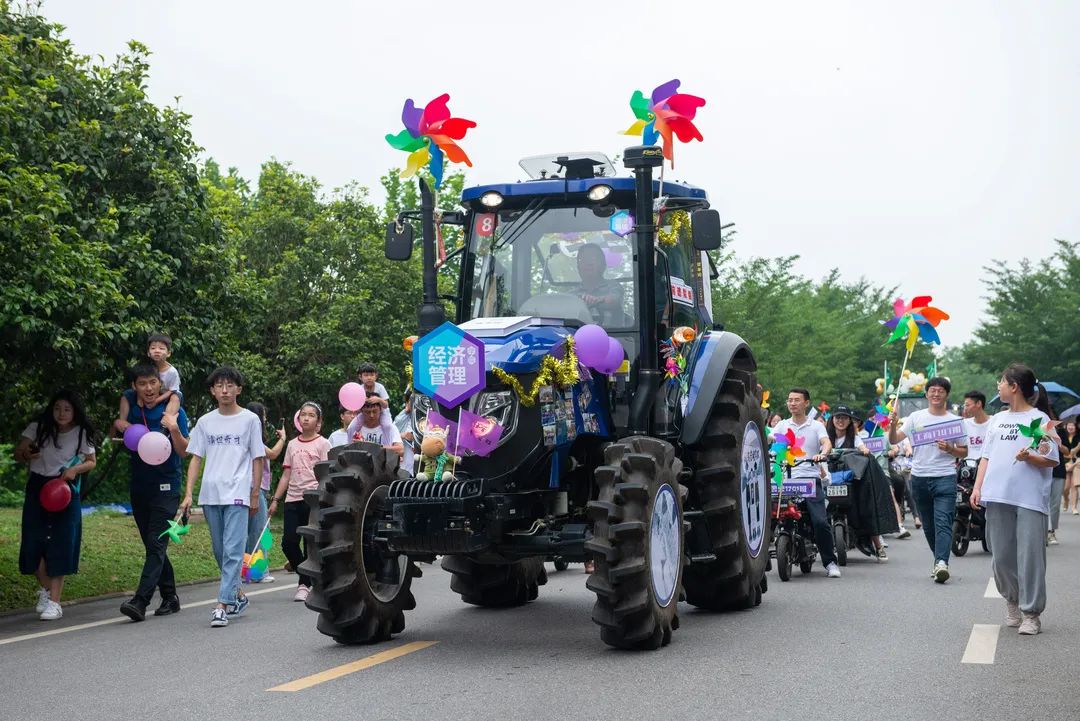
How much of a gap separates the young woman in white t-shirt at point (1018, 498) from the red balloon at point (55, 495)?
708cm

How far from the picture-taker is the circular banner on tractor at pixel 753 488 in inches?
440

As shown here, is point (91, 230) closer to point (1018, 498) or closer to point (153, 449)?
point (153, 449)

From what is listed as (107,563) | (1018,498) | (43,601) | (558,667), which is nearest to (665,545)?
(558,667)

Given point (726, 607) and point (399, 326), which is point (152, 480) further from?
point (399, 326)

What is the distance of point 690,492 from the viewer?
1079 cm

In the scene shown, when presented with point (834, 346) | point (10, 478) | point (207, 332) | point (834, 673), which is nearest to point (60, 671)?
point (834, 673)

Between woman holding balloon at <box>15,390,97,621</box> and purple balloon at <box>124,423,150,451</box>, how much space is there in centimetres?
85

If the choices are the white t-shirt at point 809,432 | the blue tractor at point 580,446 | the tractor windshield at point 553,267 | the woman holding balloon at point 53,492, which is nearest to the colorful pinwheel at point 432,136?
the blue tractor at point 580,446

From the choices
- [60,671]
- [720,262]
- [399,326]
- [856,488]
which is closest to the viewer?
[60,671]

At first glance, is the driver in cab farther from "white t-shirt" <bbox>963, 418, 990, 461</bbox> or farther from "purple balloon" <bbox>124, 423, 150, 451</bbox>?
"white t-shirt" <bbox>963, 418, 990, 461</bbox>

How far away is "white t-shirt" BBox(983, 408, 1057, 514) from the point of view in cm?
973

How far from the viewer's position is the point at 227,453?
10977mm

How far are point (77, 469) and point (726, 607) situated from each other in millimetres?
5411

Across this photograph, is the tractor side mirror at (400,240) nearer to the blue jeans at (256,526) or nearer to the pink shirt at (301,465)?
the pink shirt at (301,465)
